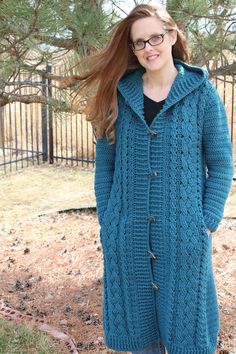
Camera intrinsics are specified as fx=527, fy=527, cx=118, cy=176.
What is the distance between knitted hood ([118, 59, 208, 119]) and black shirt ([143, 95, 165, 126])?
22 millimetres

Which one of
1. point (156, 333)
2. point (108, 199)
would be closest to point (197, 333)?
point (156, 333)

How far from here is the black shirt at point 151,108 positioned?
1.76 metres

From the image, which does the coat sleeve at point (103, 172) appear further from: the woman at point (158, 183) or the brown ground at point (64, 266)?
the brown ground at point (64, 266)

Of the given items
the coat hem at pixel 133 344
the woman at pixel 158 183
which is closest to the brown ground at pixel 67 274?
the coat hem at pixel 133 344

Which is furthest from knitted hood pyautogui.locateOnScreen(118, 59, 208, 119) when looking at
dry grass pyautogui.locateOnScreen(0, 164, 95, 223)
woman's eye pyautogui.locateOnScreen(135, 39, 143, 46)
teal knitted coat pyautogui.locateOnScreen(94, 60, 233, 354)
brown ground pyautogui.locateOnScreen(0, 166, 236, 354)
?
dry grass pyautogui.locateOnScreen(0, 164, 95, 223)

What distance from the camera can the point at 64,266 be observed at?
Answer: 3666mm

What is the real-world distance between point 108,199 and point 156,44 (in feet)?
1.82

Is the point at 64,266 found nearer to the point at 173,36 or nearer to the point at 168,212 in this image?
the point at 168,212

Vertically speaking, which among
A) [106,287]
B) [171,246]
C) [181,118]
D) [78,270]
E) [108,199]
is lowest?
[78,270]

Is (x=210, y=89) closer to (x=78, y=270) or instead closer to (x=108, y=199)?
(x=108, y=199)

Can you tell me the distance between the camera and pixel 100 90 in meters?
1.85

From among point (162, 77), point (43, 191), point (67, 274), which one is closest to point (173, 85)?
point (162, 77)

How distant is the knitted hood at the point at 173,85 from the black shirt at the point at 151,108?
0.02 m

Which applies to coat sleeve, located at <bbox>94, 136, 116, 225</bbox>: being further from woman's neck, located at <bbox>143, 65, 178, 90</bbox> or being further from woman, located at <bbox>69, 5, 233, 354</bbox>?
woman's neck, located at <bbox>143, 65, 178, 90</bbox>
